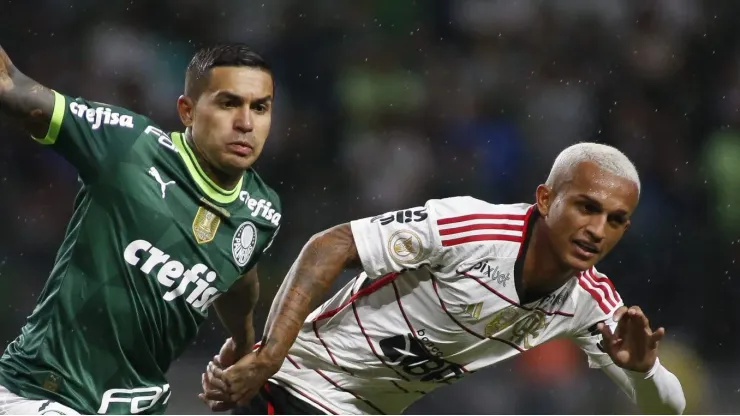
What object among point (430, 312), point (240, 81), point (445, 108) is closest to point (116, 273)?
point (240, 81)

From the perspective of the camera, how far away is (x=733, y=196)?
7.53 m

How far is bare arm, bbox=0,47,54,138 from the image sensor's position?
9.70ft

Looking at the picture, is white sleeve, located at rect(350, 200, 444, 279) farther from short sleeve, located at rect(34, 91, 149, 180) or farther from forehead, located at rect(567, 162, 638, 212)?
short sleeve, located at rect(34, 91, 149, 180)

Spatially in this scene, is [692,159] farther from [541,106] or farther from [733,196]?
[541,106]

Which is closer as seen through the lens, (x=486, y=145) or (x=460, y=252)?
(x=460, y=252)

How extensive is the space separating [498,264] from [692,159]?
439 centimetres

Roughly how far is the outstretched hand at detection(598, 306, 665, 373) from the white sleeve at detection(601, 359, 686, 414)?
198 mm

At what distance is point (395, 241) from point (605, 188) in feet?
2.24

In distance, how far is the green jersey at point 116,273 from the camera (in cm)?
326

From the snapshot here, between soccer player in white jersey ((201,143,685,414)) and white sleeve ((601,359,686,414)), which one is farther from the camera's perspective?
white sleeve ((601,359,686,414))

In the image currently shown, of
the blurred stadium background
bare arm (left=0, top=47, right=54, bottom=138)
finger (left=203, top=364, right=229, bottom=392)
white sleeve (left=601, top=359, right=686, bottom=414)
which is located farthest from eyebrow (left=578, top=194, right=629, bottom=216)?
the blurred stadium background

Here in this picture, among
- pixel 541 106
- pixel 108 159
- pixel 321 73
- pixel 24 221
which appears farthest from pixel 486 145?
pixel 108 159

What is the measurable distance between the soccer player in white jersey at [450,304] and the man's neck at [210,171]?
327 millimetres

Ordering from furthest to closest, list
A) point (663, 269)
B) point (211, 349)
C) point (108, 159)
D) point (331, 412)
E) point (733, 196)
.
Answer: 1. point (733, 196)
2. point (663, 269)
3. point (211, 349)
4. point (331, 412)
5. point (108, 159)
